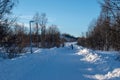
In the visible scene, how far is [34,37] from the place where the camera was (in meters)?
94.0

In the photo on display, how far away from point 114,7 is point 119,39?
2939 millimetres

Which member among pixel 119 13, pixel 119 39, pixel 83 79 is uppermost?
pixel 119 13

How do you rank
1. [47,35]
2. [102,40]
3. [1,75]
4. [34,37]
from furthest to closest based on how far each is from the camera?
[47,35]
[34,37]
[102,40]
[1,75]

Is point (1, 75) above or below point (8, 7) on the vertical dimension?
below

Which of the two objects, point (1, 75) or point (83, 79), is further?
point (83, 79)

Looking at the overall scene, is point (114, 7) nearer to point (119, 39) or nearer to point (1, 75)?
point (119, 39)

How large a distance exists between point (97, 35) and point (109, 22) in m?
57.9

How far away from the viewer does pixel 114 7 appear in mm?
17891

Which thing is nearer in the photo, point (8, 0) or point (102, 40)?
point (8, 0)

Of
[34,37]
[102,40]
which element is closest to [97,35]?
[102,40]

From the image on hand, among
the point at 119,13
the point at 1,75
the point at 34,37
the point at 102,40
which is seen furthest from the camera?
the point at 34,37

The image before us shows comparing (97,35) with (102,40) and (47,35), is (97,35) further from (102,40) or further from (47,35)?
(47,35)

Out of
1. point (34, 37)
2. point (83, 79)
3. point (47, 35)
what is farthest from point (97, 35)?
point (83, 79)

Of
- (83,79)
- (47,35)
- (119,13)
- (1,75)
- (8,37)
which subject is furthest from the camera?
(47,35)
